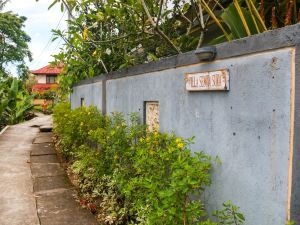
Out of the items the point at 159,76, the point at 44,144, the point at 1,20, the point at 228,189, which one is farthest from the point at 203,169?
the point at 1,20

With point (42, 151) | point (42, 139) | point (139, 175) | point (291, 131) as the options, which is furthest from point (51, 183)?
point (42, 139)

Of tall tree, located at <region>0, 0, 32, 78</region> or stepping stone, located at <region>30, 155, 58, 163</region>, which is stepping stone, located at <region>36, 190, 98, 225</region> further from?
tall tree, located at <region>0, 0, 32, 78</region>

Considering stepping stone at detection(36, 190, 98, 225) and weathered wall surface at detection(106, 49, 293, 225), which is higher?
weathered wall surface at detection(106, 49, 293, 225)

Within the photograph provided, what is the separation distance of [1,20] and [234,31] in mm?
34106

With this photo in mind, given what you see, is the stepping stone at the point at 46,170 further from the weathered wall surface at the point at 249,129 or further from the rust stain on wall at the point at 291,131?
the rust stain on wall at the point at 291,131

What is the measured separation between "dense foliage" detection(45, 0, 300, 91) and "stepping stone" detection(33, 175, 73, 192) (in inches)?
110

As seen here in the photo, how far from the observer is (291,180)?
237cm

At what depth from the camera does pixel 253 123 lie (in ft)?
8.96

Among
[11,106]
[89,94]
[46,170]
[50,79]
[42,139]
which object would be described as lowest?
[46,170]

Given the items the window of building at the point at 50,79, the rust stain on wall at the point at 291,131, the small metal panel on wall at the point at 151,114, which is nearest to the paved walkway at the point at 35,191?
the small metal panel on wall at the point at 151,114

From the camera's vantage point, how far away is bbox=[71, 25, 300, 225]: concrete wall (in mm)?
2375

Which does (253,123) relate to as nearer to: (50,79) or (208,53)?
(208,53)

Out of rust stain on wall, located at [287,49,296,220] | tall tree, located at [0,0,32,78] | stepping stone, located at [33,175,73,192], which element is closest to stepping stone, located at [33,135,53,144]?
stepping stone, located at [33,175,73,192]

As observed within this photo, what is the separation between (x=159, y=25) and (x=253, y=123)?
12.7 feet
